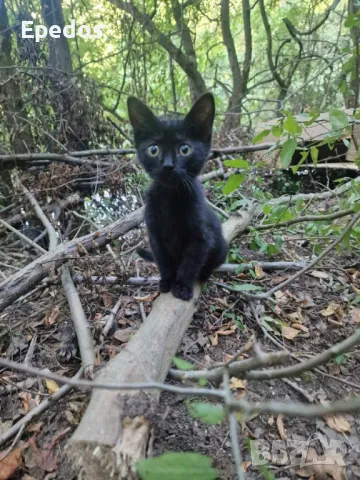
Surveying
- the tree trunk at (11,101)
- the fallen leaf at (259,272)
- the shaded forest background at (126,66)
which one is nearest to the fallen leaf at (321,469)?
the fallen leaf at (259,272)

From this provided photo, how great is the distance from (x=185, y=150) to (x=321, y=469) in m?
2.00

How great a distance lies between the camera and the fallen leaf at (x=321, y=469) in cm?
173

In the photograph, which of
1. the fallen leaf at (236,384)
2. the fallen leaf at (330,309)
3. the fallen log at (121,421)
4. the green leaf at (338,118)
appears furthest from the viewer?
the fallen leaf at (330,309)

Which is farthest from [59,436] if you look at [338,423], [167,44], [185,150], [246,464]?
[167,44]

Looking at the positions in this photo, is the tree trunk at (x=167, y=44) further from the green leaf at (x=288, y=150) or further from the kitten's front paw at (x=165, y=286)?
the kitten's front paw at (x=165, y=286)

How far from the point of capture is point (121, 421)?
1.29 m

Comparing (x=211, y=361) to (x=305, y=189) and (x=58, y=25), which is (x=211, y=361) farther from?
(x=58, y=25)

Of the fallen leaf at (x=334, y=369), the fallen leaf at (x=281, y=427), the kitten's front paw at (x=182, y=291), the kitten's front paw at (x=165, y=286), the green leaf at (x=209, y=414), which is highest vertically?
the green leaf at (x=209, y=414)

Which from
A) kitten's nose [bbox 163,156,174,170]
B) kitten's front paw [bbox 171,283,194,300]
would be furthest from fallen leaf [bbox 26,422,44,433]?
kitten's nose [bbox 163,156,174,170]

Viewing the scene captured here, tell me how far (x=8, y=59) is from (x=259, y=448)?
5325mm

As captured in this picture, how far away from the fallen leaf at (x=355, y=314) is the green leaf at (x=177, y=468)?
7.62 feet

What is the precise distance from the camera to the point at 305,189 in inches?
235

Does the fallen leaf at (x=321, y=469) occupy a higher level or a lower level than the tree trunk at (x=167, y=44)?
lower

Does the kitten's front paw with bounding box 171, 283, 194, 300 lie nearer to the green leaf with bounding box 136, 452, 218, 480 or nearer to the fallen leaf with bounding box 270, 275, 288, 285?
the fallen leaf with bounding box 270, 275, 288, 285
